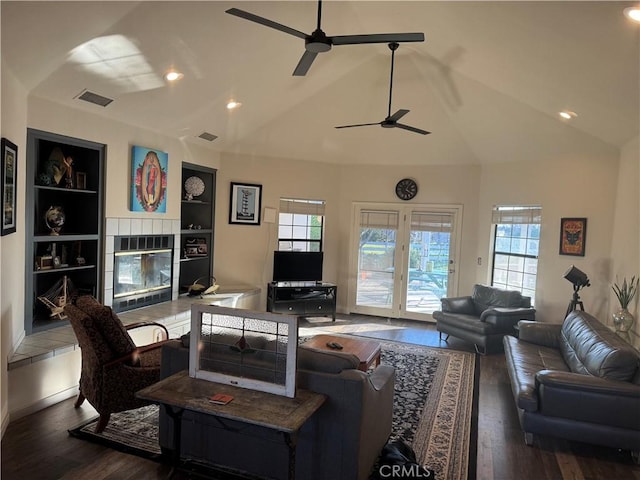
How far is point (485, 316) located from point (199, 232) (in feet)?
14.0

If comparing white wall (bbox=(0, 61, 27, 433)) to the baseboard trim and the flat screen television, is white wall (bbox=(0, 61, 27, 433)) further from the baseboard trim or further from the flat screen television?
the flat screen television

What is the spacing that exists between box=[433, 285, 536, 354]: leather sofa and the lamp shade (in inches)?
28.2

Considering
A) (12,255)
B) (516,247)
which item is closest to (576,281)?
(516,247)

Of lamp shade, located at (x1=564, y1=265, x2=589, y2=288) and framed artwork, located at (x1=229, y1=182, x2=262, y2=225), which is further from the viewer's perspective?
framed artwork, located at (x1=229, y1=182, x2=262, y2=225)

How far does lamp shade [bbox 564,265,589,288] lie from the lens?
5188mm

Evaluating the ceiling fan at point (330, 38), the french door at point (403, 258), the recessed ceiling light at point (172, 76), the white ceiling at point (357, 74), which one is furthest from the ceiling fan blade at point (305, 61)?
the french door at point (403, 258)

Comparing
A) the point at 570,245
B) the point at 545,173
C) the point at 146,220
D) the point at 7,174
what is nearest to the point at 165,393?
the point at 7,174

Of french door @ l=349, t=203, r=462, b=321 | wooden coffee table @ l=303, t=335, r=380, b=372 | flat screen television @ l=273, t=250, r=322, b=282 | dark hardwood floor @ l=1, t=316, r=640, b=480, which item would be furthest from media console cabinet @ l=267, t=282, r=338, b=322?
dark hardwood floor @ l=1, t=316, r=640, b=480

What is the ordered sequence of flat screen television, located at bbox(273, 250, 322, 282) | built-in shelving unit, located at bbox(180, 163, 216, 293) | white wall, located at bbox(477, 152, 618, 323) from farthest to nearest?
flat screen television, located at bbox(273, 250, 322, 282), built-in shelving unit, located at bbox(180, 163, 216, 293), white wall, located at bbox(477, 152, 618, 323)

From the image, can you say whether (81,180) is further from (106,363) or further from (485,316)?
(485,316)

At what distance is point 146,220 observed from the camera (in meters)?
5.47

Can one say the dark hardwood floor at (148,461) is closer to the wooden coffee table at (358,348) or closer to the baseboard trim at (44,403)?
the baseboard trim at (44,403)

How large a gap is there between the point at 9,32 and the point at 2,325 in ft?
6.64

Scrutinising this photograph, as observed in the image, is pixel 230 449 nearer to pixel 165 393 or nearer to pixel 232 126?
pixel 165 393
